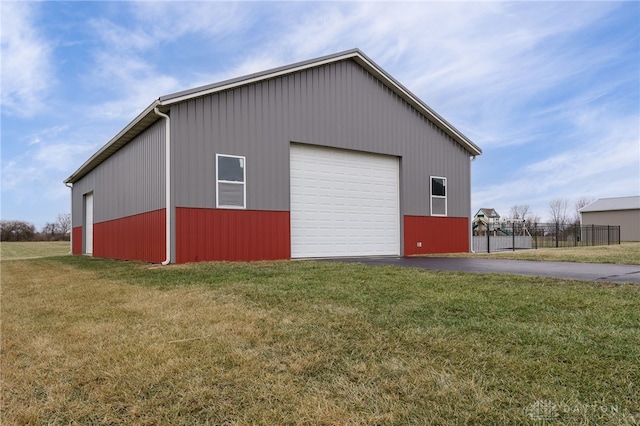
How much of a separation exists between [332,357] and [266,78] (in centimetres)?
913

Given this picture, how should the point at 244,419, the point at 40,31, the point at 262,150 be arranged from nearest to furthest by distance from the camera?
1. the point at 244,419
2. the point at 40,31
3. the point at 262,150

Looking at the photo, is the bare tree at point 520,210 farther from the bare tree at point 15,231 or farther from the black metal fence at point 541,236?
the bare tree at point 15,231

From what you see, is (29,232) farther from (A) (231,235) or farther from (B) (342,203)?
(B) (342,203)

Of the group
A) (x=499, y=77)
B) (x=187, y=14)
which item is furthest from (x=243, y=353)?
(x=499, y=77)

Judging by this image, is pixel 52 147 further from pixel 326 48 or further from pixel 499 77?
pixel 499 77

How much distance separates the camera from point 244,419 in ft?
6.41

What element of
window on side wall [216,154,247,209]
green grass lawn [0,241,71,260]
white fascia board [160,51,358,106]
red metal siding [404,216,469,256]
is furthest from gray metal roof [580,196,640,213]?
green grass lawn [0,241,71,260]

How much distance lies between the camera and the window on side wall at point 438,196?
45.1 ft

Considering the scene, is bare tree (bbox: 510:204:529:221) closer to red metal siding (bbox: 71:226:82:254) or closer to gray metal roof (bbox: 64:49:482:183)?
gray metal roof (bbox: 64:49:482:183)

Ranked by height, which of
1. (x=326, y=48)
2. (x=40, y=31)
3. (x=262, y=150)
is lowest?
(x=262, y=150)

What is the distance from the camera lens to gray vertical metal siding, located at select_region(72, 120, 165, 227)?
10.2 m

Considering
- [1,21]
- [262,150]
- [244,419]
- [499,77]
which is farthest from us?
[499,77]

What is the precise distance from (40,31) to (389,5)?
8872 millimetres

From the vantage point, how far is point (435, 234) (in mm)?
13719
